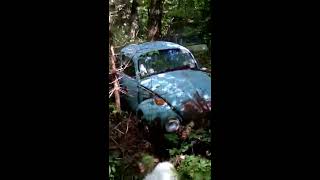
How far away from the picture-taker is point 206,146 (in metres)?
2.31

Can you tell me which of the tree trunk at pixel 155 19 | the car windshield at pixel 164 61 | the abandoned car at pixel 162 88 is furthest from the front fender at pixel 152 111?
the tree trunk at pixel 155 19

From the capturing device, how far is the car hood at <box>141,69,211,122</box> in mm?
2305

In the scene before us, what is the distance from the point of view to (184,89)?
2406mm

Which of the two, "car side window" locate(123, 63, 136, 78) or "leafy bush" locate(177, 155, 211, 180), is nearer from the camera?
"leafy bush" locate(177, 155, 211, 180)

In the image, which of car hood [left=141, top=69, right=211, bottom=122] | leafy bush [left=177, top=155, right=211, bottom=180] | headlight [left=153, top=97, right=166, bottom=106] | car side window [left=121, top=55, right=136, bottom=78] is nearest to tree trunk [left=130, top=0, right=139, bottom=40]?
car side window [left=121, top=55, right=136, bottom=78]

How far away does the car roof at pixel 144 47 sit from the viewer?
2.35 metres

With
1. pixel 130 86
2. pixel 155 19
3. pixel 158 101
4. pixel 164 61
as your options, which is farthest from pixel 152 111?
pixel 155 19

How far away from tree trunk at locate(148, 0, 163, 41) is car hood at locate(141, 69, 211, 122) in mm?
242

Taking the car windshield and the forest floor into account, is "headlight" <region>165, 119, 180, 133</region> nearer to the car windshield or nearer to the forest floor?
the forest floor

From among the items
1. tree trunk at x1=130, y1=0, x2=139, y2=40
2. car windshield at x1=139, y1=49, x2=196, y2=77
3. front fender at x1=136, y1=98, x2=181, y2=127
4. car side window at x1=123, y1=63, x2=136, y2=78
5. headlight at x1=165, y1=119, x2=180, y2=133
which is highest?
tree trunk at x1=130, y1=0, x2=139, y2=40
